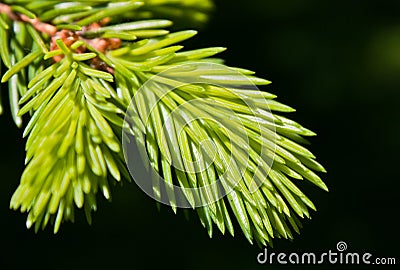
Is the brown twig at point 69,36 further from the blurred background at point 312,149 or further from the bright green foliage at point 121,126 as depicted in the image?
the blurred background at point 312,149

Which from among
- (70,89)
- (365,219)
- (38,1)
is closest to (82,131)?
(70,89)

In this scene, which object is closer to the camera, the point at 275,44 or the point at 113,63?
the point at 113,63

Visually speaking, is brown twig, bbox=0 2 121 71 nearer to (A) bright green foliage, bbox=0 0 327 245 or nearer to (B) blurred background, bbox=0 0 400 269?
(A) bright green foliage, bbox=0 0 327 245

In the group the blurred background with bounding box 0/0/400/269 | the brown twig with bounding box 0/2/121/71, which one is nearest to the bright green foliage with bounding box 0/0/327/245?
the brown twig with bounding box 0/2/121/71

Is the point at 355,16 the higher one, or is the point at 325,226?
the point at 355,16

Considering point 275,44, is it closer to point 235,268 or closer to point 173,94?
point 235,268

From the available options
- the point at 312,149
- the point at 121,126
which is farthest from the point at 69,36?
the point at 312,149

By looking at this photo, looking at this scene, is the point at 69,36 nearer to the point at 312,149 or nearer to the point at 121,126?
the point at 121,126
